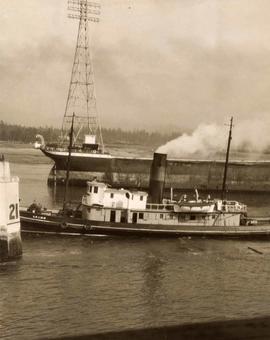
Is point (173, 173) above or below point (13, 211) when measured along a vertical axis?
below

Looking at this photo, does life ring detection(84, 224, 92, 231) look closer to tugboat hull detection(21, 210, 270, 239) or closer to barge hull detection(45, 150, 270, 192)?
tugboat hull detection(21, 210, 270, 239)

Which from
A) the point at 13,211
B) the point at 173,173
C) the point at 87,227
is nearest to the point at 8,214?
the point at 13,211

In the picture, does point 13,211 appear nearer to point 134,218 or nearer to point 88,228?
point 88,228

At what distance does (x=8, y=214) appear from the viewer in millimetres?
21688

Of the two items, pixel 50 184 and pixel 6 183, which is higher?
pixel 6 183

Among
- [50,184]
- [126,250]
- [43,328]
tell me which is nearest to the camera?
[43,328]

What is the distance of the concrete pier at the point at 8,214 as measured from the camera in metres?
21.5

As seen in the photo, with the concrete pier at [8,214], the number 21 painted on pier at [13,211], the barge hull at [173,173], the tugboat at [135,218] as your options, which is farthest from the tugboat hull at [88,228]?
the barge hull at [173,173]

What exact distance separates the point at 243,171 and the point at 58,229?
35.8 m

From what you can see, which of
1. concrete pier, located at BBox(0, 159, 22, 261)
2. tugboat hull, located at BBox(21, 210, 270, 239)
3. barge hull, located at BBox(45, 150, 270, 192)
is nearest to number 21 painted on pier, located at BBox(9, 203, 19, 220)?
concrete pier, located at BBox(0, 159, 22, 261)

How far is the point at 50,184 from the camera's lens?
184 ft

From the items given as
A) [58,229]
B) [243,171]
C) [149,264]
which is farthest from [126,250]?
[243,171]

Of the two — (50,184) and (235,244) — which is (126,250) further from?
(50,184)

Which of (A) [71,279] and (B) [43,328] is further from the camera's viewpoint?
(A) [71,279]
